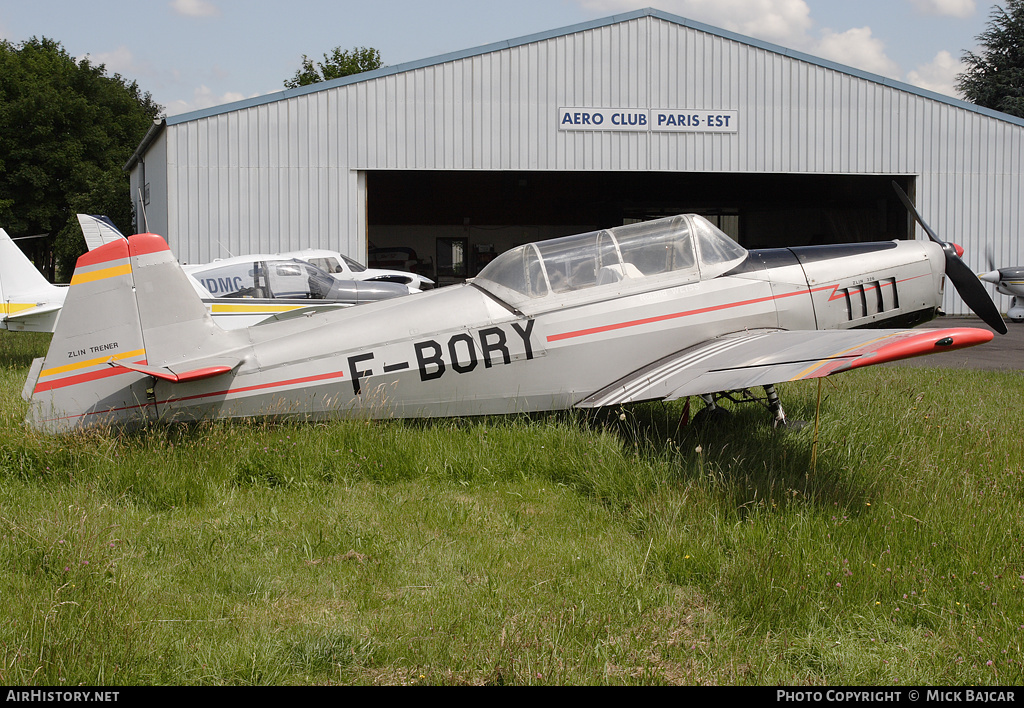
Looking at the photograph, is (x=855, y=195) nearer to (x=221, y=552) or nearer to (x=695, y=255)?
(x=695, y=255)

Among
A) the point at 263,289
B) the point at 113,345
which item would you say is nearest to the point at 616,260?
the point at 113,345

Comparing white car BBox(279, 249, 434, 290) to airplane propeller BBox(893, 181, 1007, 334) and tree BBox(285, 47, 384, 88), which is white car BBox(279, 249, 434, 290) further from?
tree BBox(285, 47, 384, 88)

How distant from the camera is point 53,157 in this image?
141 feet

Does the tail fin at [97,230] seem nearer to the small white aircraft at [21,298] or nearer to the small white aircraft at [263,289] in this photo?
the small white aircraft at [21,298]

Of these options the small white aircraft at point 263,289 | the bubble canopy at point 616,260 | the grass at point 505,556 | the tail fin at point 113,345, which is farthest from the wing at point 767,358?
the small white aircraft at point 263,289

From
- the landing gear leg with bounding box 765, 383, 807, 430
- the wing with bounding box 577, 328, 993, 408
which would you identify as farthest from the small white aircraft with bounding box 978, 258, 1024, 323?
the wing with bounding box 577, 328, 993, 408

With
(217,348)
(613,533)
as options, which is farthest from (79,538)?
(613,533)

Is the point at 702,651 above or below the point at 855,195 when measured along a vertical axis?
below

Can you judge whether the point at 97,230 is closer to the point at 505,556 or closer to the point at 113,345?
the point at 113,345

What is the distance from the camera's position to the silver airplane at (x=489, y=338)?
5.44 m

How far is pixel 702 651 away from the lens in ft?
9.77
